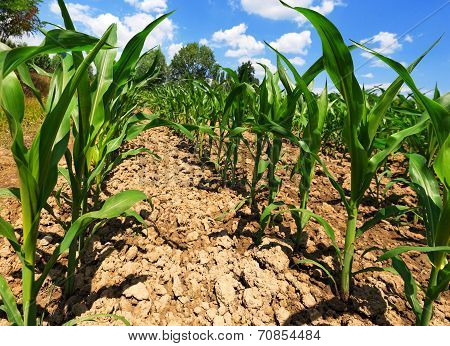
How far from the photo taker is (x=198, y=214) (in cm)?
174

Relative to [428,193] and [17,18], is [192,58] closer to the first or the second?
[17,18]

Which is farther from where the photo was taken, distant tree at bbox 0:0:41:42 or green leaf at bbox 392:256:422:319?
distant tree at bbox 0:0:41:42

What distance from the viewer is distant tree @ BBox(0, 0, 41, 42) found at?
14875 millimetres

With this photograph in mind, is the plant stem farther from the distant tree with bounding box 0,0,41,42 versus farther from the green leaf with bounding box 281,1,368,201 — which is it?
the distant tree with bounding box 0,0,41,42

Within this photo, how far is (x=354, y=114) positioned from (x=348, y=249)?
508 millimetres

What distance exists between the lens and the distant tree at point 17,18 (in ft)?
48.8

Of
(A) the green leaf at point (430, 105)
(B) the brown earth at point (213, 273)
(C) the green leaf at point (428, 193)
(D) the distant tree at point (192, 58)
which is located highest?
(D) the distant tree at point (192, 58)

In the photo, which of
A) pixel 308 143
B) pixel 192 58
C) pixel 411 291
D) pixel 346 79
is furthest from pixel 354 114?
pixel 192 58

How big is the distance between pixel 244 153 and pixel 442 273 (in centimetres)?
223

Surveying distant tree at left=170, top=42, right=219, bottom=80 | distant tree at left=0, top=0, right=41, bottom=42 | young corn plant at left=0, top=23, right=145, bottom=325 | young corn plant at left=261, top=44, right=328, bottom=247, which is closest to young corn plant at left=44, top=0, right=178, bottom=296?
young corn plant at left=0, top=23, right=145, bottom=325

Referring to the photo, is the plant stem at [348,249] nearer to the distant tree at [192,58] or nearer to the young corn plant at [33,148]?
the young corn plant at [33,148]

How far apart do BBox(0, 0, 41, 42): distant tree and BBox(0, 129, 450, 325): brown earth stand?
60.6 ft

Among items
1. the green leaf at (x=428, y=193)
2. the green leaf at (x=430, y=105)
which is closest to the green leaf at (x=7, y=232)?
the green leaf at (x=430, y=105)

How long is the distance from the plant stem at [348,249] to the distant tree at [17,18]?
19.3 meters
